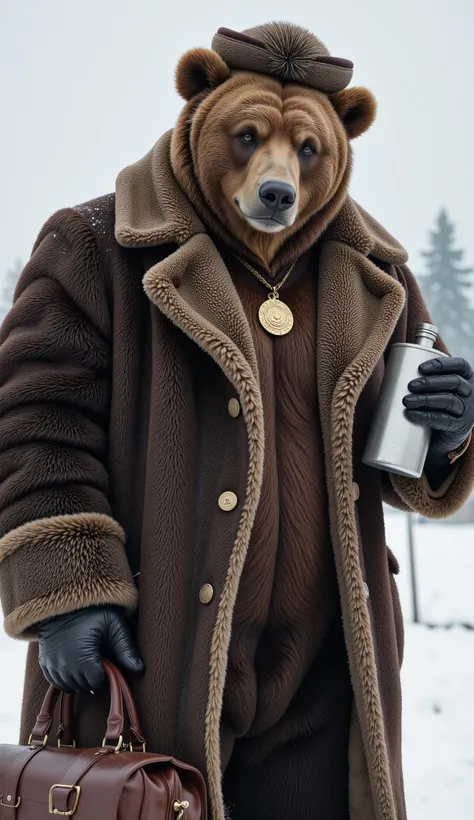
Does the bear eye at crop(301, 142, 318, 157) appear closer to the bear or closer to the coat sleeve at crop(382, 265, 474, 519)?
the bear

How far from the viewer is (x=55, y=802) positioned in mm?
1267

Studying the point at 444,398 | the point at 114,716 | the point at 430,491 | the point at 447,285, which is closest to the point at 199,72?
the point at 444,398

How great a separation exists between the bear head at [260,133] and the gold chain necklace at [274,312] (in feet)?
0.17

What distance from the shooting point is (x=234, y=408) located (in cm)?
158

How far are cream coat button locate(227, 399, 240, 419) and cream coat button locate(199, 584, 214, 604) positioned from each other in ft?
1.07

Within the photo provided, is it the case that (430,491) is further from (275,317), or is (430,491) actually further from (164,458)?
(164,458)

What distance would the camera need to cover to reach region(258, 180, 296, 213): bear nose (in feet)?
5.28

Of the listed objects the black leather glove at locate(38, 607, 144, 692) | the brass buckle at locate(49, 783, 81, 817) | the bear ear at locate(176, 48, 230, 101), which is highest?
the bear ear at locate(176, 48, 230, 101)

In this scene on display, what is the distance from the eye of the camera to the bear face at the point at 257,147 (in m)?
1.67

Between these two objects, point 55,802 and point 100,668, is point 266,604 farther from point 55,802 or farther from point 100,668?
point 55,802

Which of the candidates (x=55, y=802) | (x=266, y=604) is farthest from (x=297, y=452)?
(x=55, y=802)

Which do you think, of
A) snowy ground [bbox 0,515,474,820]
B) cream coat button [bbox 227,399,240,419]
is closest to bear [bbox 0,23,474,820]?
cream coat button [bbox 227,399,240,419]

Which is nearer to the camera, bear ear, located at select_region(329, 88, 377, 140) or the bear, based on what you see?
the bear

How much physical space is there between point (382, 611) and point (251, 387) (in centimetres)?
57
